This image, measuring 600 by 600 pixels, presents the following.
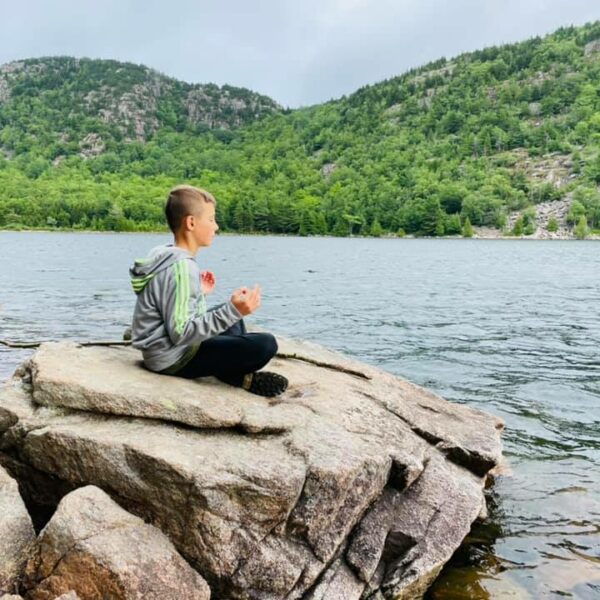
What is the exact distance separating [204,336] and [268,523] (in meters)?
1.99

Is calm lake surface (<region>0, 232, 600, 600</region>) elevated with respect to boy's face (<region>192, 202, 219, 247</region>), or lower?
lower

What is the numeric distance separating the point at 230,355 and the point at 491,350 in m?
14.6

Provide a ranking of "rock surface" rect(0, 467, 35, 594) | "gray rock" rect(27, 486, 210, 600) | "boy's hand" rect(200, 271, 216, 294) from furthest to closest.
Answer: "boy's hand" rect(200, 271, 216, 294), "rock surface" rect(0, 467, 35, 594), "gray rock" rect(27, 486, 210, 600)

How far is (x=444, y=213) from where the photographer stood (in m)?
194

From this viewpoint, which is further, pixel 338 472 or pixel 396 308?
pixel 396 308

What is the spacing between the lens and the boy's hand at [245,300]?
632 cm

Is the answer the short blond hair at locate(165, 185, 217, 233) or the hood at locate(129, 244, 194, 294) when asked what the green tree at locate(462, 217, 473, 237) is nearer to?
the short blond hair at locate(165, 185, 217, 233)

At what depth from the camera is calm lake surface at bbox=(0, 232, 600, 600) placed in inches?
283

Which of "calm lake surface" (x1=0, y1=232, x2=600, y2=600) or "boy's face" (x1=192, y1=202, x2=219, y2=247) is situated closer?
"boy's face" (x1=192, y1=202, x2=219, y2=247)

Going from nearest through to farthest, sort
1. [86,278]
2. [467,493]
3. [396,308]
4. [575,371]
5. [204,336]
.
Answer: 1. [204,336]
2. [467,493]
3. [575,371]
4. [396,308]
5. [86,278]

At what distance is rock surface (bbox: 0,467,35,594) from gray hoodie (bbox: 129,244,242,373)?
1976 millimetres

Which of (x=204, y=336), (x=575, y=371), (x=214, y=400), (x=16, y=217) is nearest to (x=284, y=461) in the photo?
(x=214, y=400)

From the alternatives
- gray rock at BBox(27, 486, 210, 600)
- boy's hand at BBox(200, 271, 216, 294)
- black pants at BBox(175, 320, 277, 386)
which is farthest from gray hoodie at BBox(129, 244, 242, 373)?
gray rock at BBox(27, 486, 210, 600)

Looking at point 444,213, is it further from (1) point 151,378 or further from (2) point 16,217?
(1) point 151,378
